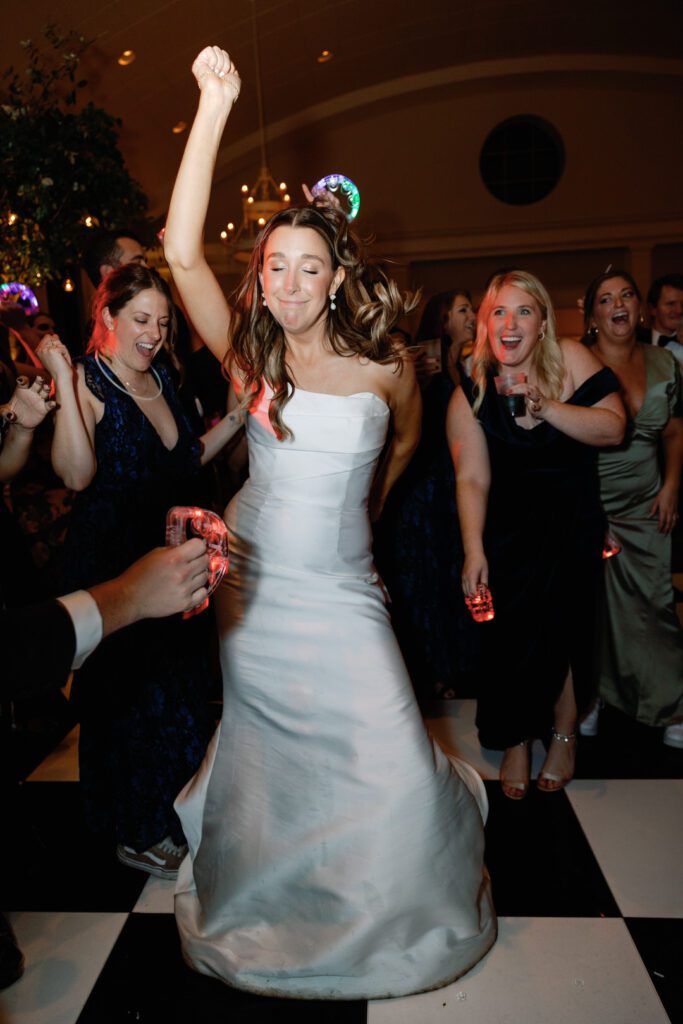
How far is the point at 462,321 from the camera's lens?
124 inches

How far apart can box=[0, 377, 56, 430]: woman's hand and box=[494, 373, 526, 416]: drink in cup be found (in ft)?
3.66

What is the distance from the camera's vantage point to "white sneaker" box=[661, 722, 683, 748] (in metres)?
2.51

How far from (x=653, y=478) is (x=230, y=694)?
1.62 metres

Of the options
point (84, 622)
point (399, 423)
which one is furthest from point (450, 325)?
point (84, 622)

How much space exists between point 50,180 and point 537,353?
2.47 m

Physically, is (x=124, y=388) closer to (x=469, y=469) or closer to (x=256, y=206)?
(x=469, y=469)

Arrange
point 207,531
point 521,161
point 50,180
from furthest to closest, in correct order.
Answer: point 521,161 → point 50,180 → point 207,531

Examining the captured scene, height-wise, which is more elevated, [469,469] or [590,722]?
[469,469]

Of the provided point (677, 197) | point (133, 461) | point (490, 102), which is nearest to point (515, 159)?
point (490, 102)

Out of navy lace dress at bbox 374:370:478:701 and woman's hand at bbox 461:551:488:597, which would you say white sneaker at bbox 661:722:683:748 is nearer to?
navy lace dress at bbox 374:370:478:701

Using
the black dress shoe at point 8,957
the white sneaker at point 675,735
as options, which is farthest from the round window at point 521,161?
the black dress shoe at point 8,957

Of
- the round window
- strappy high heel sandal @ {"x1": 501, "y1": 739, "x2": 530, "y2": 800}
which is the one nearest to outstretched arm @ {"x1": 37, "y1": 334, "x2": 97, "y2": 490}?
strappy high heel sandal @ {"x1": 501, "y1": 739, "x2": 530, "y2": 800}

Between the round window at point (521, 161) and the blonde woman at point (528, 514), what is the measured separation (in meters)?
8.88

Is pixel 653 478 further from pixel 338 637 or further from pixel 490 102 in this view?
pixel 490 102
